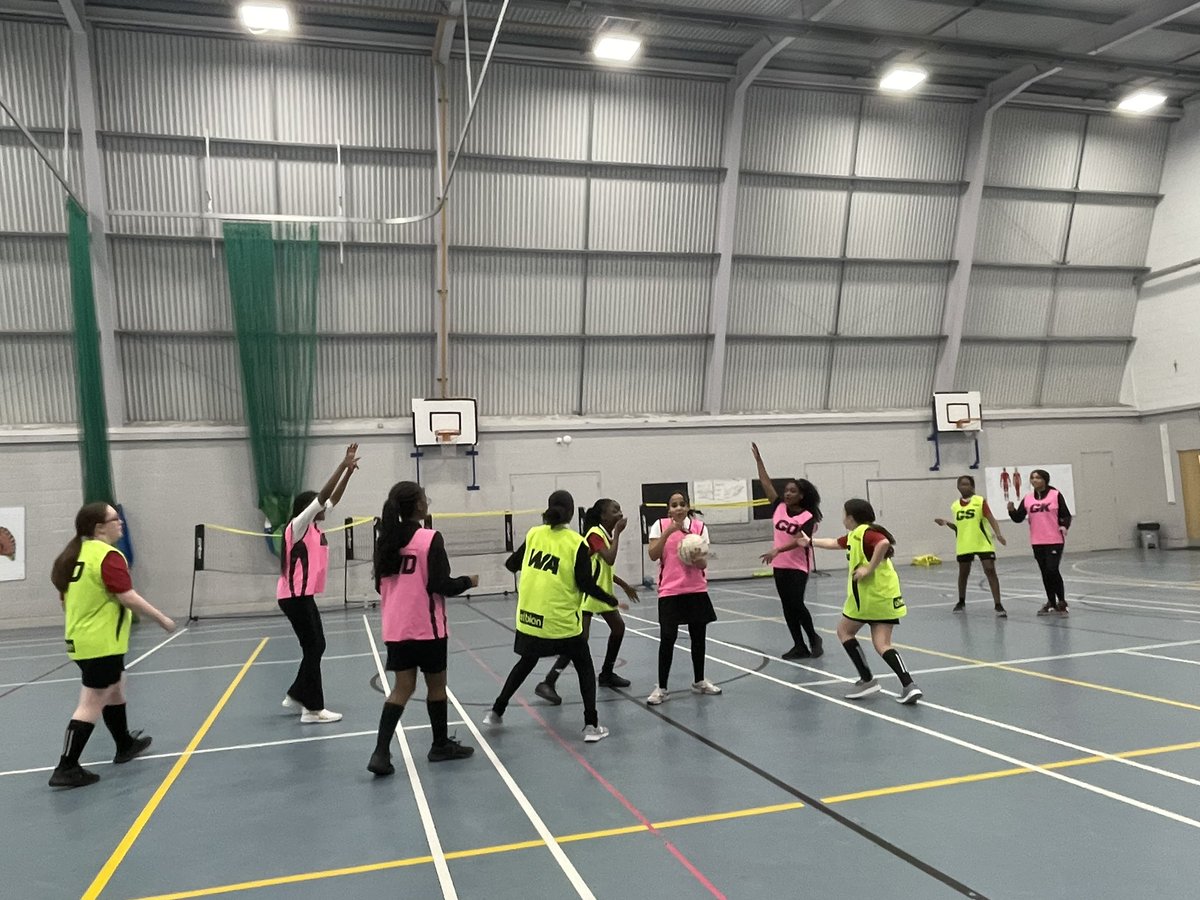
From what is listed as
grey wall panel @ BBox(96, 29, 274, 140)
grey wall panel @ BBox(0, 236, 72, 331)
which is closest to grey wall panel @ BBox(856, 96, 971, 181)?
grey wall panel @ BBox(96, 29, 274, 140)

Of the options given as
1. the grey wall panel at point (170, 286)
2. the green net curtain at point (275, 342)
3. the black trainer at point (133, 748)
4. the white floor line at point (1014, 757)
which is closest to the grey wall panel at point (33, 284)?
the grey wall panel at point (170, 286)

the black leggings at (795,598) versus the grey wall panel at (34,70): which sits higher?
the grey wall panel at (34,70)

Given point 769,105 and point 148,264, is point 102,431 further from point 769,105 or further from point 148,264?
point 769,105

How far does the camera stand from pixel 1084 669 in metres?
8.17

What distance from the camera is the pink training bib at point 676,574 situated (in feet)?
24.7

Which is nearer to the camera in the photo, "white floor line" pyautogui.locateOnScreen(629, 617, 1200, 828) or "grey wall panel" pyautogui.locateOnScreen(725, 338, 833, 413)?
"white floor line" pyautogui.locateOnScreen(629, 617, 1200, 828)

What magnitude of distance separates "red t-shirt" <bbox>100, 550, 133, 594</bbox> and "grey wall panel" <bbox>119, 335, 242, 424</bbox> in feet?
44.1

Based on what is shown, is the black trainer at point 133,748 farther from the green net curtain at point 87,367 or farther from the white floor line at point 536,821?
the green net curtain at point 87,367

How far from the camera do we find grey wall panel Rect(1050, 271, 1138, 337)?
75.2 feet

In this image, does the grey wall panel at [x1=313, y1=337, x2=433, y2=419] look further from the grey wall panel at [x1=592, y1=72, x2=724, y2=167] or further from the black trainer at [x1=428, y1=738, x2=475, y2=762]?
the black trainer at [x1=428, y1=738, x2=475, y2=762]

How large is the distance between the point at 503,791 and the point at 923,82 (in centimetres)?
1919

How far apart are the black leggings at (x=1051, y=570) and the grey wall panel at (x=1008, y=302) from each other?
11.6 meters

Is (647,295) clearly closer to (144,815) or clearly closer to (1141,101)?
(1141,101)

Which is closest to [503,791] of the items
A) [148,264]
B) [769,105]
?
[148,264]
